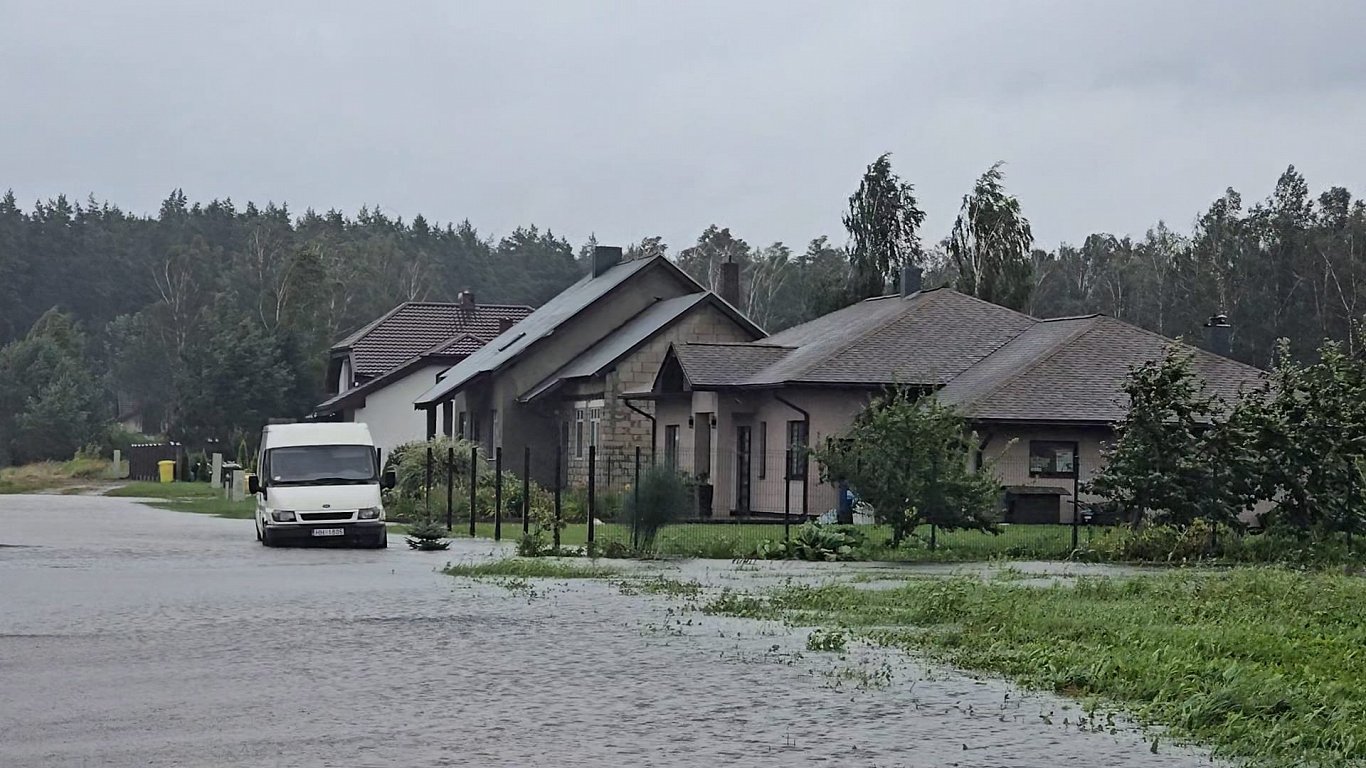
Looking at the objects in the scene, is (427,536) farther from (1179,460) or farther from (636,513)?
(1179,460)

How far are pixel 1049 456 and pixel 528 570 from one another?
1880 centimetres

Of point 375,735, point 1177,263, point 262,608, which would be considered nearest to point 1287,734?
point 375,735

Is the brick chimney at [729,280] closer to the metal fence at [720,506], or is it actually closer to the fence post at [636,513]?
the metal fence at [720,506]

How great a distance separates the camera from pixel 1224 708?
11406 mm

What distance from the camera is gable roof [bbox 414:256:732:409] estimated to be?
55.9 metres

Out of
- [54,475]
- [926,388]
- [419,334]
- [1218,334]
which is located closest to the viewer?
[926,388]

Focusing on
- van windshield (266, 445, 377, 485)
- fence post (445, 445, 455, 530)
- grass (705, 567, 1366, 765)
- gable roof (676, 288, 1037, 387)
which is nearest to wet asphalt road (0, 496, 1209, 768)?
grass (705, 567, 1366, 765)

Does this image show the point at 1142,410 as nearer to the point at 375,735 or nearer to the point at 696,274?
the point at 375,735

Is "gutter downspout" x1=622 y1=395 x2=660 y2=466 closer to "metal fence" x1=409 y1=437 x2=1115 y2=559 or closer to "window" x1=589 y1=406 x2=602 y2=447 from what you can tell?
"metal fence" x1=409 y1=437 x2=1115 y2=559

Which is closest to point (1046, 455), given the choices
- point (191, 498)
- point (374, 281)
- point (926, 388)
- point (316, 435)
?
point (926, 388)

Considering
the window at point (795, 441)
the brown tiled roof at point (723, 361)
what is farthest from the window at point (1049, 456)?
the brown tiled roof at point (723, 361)

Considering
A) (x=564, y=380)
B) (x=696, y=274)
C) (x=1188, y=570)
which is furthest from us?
(x=696, y=274)

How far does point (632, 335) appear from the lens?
177 ft

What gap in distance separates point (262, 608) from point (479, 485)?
27635mm
